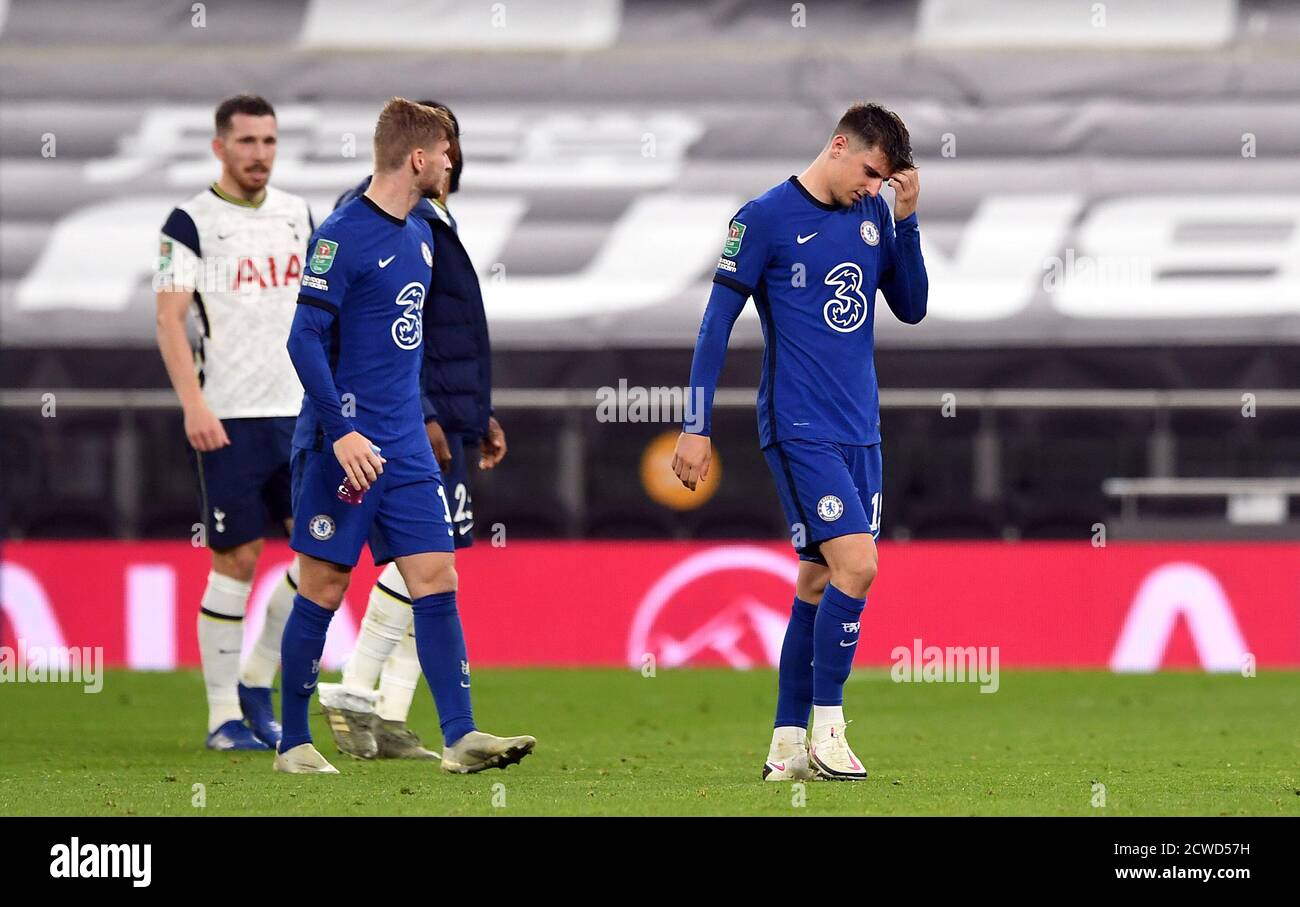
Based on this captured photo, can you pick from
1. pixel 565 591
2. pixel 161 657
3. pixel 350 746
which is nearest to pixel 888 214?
pixel 350 746

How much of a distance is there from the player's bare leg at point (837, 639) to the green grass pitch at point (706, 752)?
0.17 meters

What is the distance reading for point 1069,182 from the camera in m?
14.9

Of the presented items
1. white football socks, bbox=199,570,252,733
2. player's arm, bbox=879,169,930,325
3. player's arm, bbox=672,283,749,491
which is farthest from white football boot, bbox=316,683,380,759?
player's arm, bbox=879,169,930,325

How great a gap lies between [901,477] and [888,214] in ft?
22.3

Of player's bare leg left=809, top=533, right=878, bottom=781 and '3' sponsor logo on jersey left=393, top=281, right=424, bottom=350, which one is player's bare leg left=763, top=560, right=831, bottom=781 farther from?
'3' sponsor logo on jersey left=393, top=281, right=424, bottom=350

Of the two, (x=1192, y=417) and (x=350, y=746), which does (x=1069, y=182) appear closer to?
(x=1192, y=417)

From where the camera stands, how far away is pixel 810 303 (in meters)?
5.80

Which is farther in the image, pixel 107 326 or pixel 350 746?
pixel 107 326

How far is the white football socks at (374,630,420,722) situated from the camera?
6902 mm

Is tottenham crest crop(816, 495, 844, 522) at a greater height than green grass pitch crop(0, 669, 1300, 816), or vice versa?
tottenham crest crop(816, 495, 844, 522)

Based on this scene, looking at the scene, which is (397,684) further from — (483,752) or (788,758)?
(788,758)

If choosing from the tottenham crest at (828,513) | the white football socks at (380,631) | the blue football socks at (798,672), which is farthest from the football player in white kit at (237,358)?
the tottenham crest at (828,513)

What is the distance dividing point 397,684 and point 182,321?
56.9 inches

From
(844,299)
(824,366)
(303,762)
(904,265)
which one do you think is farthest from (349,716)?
(904,265)
